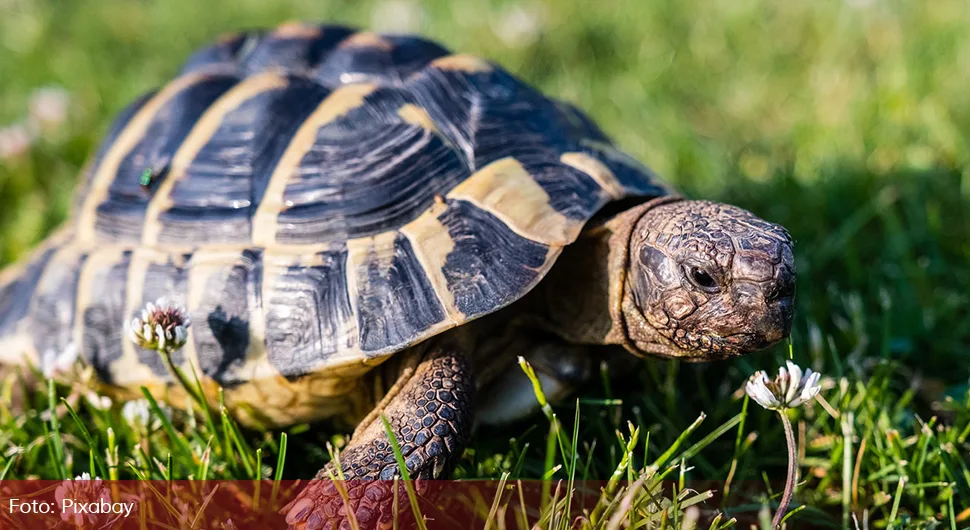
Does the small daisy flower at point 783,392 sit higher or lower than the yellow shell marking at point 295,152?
lower

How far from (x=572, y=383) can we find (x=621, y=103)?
274cm

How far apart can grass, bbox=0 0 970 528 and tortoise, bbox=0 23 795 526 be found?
21 cm

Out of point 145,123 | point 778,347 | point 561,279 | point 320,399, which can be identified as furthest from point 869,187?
point 145,123

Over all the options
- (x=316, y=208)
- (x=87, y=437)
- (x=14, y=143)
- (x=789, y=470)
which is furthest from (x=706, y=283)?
(x=14, y=143)

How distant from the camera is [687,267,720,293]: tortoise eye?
6.84 feet

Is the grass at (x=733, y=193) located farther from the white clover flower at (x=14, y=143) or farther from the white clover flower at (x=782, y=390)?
the white clover flower at (x=782, y=390)

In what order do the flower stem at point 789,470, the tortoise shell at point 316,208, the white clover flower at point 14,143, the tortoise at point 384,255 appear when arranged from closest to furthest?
the flower stem at point 789,470 < the tortoise at point 384,255 < the tortoise shell at point 316,208 < the white clover flower at point 14,143

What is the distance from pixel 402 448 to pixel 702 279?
0.90 meters

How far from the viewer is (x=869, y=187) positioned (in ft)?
12.6

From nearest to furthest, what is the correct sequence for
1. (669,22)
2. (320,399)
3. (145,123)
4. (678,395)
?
(320,399) < (678,395) < (145,123) < (669,22)

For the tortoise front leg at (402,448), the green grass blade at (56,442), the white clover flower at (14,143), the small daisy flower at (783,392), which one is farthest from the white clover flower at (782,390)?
the white clover flower at (14,143)

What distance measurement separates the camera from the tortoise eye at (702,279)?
2.08m

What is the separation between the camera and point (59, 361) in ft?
8.32

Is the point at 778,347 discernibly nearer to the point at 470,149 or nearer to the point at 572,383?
the point at 572,383
